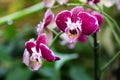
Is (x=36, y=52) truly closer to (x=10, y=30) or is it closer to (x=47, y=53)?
(x=47, y=53)

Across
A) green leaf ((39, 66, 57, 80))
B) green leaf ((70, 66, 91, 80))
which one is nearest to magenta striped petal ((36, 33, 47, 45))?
green leaf ((39, 66, 57, 80))

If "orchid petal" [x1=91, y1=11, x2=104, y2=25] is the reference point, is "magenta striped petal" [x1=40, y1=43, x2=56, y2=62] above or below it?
below

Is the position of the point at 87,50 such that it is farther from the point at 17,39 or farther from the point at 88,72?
the point at 17,39

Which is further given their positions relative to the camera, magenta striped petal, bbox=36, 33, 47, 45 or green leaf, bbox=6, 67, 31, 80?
green leaf, bbox=6, 67, 31, 80

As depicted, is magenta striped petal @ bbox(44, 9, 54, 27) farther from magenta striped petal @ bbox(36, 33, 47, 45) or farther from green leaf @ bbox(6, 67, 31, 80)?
green leaf @ bbox(6, 67, 31, 80)

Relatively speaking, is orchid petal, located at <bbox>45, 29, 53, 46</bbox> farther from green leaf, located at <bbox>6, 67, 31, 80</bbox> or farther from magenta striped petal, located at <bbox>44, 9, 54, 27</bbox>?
green leaf, located at <bbox>6, 67, 31, 80</bbox>

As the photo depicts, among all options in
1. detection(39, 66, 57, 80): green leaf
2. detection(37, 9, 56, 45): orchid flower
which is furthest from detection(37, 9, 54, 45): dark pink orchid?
detection(39, 66, 57, 80): green leaf

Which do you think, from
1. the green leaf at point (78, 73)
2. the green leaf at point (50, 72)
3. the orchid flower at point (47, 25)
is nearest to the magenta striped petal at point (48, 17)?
the orchid flower at point (47, 25)

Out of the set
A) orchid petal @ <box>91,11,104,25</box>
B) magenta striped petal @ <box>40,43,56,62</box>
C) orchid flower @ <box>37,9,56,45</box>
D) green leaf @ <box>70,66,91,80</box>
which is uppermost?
green leaf @ <box>70,66,91,80</box>
